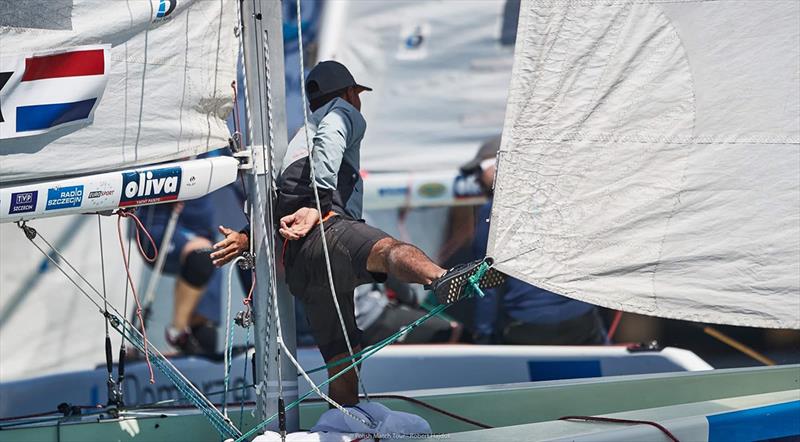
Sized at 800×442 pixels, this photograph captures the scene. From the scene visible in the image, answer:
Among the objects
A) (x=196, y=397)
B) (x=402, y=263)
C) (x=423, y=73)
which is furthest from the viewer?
(x=423, y=73)

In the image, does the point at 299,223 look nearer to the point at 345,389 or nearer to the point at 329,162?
the point at 329,162

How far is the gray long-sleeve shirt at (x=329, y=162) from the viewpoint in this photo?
299 cm

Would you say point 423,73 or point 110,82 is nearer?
point 110,82

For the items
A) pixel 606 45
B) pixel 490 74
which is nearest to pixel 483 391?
pixel 606 45

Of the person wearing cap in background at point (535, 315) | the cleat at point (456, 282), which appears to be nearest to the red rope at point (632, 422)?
the cleat at point (456, 282)

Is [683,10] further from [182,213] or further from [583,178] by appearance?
[182,213]

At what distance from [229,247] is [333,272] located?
31cm

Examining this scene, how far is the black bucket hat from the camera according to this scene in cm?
321

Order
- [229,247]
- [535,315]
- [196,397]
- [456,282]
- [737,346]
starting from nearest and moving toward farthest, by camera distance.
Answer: [456,282] → [229,247] → [196,397] → [535,315] → [737,346]

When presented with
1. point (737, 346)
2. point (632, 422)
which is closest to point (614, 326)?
point (737, 346)

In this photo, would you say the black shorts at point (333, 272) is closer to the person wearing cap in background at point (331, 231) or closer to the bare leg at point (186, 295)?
the person wearing cap in background at point (331, 231)

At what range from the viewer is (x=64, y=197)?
290 centimetres

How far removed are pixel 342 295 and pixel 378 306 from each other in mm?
2469

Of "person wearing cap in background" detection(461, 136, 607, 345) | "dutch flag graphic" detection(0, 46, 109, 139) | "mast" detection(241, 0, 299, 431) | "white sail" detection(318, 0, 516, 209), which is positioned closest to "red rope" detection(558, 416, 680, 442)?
"mast" detection(241, 0, 299, 431)
